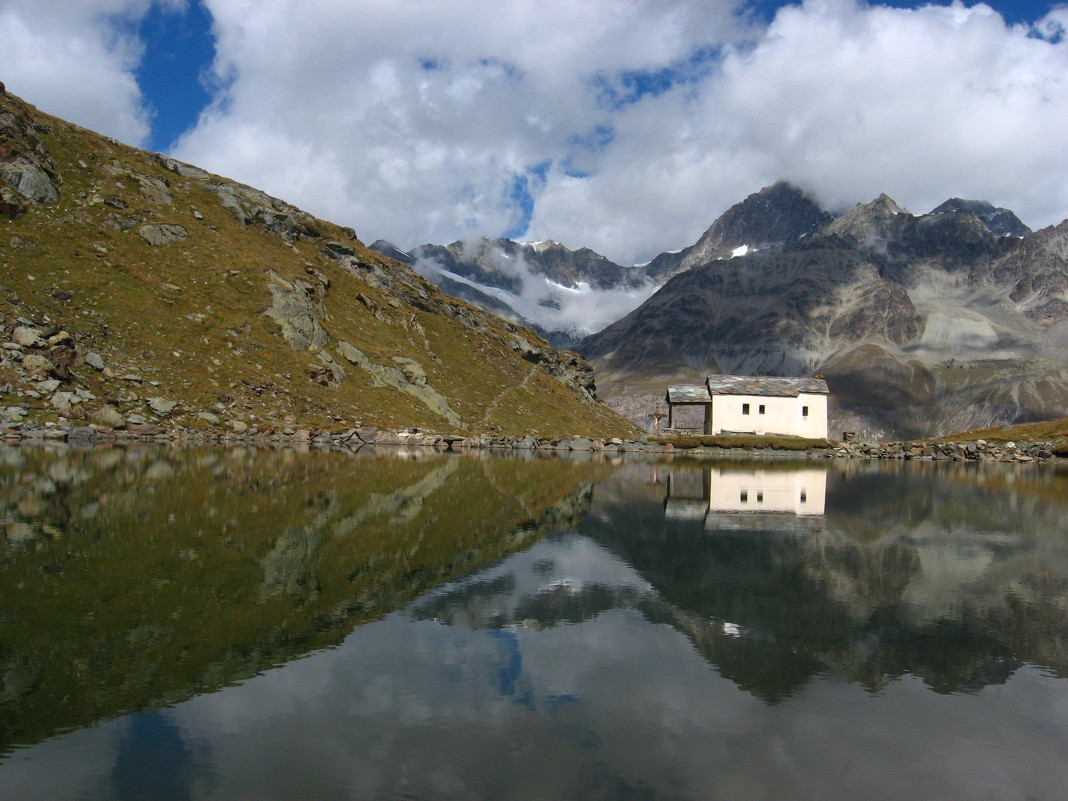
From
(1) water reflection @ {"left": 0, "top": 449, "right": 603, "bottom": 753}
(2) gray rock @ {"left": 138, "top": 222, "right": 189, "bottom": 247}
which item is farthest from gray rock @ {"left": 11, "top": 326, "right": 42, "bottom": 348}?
(1) water reflection @ {"left": 0, "top": 449, "right": 603, "bottom": 753}

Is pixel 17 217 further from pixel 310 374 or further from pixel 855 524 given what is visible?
pixel 855 524

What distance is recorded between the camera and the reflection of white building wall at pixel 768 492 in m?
32.6

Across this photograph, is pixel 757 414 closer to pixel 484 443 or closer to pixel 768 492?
pixel 484 443

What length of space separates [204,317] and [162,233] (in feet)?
51.9

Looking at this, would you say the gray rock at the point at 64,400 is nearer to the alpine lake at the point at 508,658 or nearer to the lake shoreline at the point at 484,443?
the lake shoreline at the point at 484,443

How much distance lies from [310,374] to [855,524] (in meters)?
65.2

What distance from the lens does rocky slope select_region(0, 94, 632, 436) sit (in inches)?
2493

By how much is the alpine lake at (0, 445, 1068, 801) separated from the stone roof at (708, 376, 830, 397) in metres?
72.0

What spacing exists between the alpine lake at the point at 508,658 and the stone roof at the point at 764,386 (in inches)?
2835

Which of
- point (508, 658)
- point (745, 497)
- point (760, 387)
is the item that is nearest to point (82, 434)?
point (745, 497)

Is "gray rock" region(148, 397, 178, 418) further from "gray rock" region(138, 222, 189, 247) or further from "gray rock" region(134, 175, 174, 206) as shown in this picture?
"gray rock" region(134, 175, 174, 206)

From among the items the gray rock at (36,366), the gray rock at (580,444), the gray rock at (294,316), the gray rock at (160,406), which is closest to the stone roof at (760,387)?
the gray rock at (580,444)

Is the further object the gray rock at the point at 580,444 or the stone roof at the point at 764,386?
the stone roof at the point at 764,386

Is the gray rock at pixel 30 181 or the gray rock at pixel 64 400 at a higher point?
the gray rock at pixel 30 181
